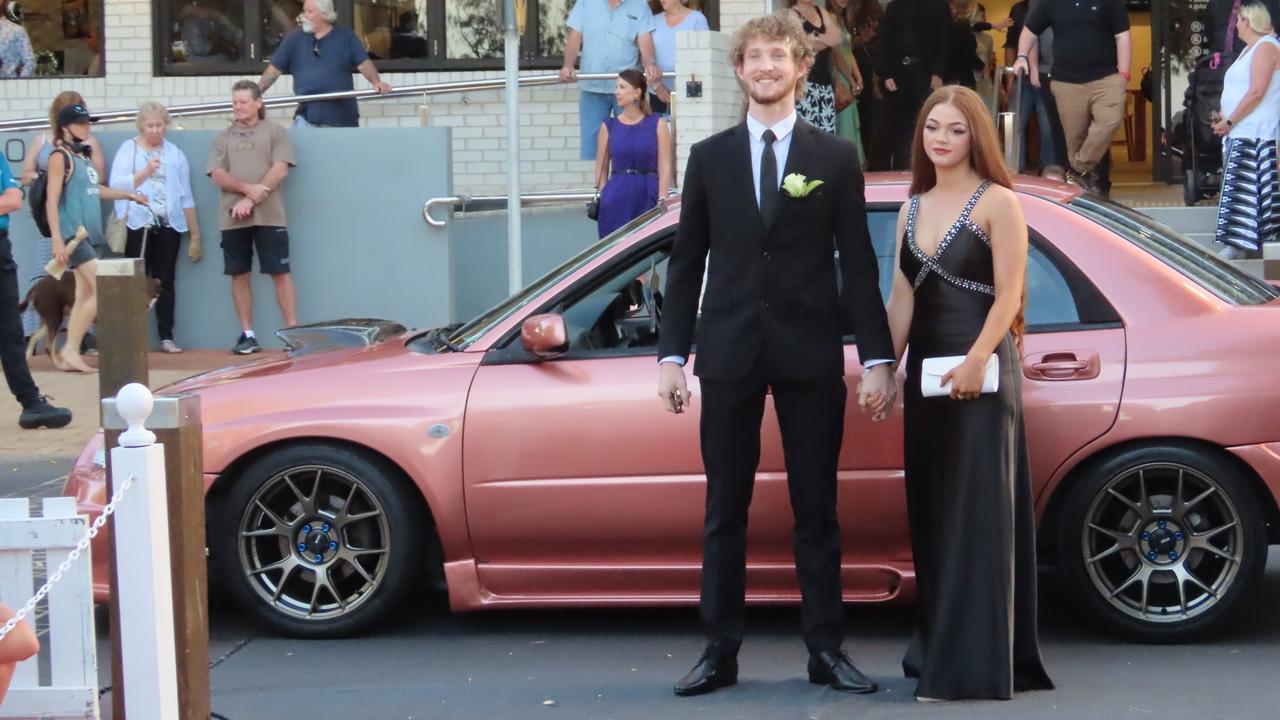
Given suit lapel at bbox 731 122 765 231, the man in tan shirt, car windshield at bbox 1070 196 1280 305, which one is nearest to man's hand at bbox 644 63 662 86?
the man in tan shirt

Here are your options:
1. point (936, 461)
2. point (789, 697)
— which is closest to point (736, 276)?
point (936, 461)

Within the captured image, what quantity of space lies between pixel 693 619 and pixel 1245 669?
192 cm

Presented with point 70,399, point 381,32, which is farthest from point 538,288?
point 381,32

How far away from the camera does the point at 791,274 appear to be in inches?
217

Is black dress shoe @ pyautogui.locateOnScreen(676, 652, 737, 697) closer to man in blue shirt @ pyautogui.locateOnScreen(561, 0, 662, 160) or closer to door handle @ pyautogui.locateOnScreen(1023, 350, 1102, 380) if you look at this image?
Answer: door handle @ pyautogui.locateOnScreen(1023, 350, 1102, 380)

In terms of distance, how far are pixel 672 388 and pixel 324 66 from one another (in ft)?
32.3

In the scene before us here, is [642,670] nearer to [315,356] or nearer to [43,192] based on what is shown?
[315,356]

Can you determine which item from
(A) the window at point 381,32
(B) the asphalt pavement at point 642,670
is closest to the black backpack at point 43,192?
(A) the window at point 381,32

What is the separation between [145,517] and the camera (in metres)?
4.54

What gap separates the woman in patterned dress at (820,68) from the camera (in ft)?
42.7

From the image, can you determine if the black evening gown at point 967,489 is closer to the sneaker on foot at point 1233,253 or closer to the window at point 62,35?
the sneaker on foot at point 1233,253

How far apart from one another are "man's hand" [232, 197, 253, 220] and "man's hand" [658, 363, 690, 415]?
879 cm

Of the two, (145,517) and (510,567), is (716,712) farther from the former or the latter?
(145,517)

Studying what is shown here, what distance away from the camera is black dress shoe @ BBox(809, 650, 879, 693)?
5.57m
